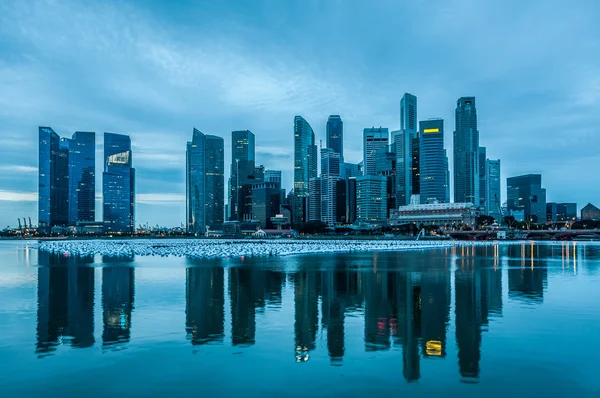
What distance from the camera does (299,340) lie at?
17.0m

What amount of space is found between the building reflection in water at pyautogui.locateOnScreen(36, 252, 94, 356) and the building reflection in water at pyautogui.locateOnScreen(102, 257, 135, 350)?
1.99 feet

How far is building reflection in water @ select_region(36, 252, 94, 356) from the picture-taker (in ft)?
56.0

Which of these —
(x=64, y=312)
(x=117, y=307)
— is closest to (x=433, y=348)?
(x=117, y=307)

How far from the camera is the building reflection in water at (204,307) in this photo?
58.9ft

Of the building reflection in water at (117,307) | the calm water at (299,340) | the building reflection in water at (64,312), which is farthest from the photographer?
the building reflection in water at (117,307)

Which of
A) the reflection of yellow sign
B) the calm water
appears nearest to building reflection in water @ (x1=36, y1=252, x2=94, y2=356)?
the calm water

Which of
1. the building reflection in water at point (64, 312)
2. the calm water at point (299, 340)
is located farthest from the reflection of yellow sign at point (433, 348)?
the building reflection in water at point (64, 312)

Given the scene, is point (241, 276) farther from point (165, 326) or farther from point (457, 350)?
point (457, 350)

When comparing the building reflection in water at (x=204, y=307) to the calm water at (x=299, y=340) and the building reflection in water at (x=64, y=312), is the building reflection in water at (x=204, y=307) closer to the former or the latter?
the calm water at (x=299, y=340)

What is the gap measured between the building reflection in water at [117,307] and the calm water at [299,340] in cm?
9

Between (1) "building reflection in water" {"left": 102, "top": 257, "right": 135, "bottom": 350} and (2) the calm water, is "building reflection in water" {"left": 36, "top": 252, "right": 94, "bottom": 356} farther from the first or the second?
(1) "building reflection in water" {"left": 102, "top": 257, "right": 135, "bottom": 350}

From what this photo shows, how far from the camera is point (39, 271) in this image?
44.7 m

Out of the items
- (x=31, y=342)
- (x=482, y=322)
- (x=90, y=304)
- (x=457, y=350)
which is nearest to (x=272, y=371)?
(x=457, y=350)

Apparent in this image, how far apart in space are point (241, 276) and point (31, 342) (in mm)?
21337
